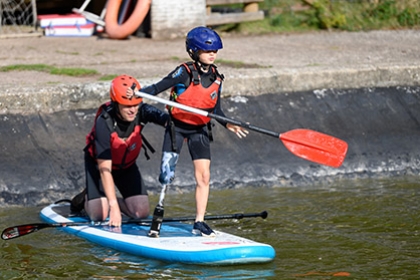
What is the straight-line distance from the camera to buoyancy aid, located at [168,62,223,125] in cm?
727

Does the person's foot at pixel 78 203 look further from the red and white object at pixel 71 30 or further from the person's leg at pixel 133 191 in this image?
the red and white object at pixel 71 30

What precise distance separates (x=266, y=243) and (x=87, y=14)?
7.77 meters

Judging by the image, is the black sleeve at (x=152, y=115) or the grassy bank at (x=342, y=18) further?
the grassy bank at (x=342, y=18)

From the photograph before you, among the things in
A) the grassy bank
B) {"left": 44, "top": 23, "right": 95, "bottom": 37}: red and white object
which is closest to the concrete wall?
the grassy bank

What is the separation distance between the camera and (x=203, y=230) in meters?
7.24

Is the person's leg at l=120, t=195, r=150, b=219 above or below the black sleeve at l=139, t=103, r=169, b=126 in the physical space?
below

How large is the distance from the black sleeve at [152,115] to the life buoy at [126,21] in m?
6.13

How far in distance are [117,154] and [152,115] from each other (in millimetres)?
426

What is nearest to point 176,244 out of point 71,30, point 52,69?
point 52,69

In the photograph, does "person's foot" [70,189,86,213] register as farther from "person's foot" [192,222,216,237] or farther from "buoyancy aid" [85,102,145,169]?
"person's foot" [192,222,216,237]

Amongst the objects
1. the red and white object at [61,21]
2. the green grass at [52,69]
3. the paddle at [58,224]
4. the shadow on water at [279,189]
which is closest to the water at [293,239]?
the shadow on water at [279,189]

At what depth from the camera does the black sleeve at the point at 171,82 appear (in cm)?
719

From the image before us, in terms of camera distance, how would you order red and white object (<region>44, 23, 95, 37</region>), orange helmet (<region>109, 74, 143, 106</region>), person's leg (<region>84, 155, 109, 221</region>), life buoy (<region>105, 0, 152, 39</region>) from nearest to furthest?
orange helmet (<region>109, 74, 143, 106</region>) < person's leg (<region>84, 155, 109, 221</region>) < life buoy (<region>105, 0, 152, 39</region>) < red and white object (<region>44, 23, 95, 37</region>)

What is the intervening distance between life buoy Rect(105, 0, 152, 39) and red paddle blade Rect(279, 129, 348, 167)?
6501 millimetres
